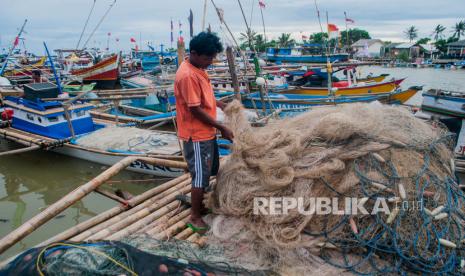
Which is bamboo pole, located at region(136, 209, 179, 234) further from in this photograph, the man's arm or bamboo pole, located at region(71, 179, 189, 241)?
the man's arm

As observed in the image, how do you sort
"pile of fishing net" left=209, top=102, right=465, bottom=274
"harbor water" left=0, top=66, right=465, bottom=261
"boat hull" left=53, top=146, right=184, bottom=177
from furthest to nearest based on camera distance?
"boat hull" left=53, top=146, right=184, bottom=177 → "harbor water" left=0, top=66, right=465, bottom=261 → "pile of fishing net" left=209, top=102, right=465, bottom=274

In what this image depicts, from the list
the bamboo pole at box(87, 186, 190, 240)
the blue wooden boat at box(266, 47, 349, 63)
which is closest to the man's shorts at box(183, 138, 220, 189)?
the bamboo pole at box(87, 186, 190, 240)

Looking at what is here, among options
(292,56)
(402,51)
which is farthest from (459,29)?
(292,56)

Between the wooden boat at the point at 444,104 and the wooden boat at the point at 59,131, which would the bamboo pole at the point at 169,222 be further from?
the wooden boat at the point at 444,104

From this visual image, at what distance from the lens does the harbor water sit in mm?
5746

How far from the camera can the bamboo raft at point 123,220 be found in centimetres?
269

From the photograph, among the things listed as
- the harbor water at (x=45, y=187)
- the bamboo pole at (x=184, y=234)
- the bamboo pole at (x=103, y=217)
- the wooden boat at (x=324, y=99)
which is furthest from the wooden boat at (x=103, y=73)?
the bamboo pole at (x=184, y=234)

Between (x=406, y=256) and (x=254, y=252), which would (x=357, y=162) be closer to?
(x=406, y=256)

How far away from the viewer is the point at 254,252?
101 inches

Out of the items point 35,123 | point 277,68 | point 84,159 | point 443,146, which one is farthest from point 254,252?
point 277,68

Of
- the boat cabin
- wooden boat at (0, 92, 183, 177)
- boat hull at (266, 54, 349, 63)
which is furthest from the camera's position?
boat hull at (266, 54, 349, 63)

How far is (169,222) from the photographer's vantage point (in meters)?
3.06

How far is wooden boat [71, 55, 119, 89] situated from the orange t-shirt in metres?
21.0

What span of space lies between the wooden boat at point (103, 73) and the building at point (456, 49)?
175ft
